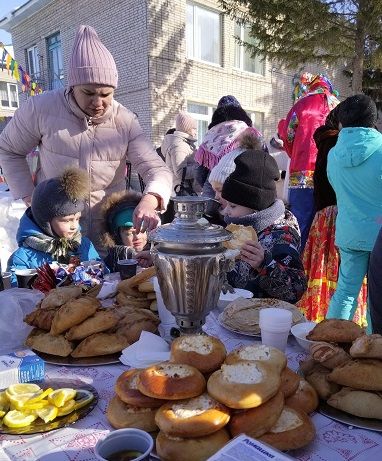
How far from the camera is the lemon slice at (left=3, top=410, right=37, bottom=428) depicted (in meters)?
1.03

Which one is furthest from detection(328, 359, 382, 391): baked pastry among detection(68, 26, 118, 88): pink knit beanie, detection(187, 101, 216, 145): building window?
detection(187, 101, 216, 145): building window

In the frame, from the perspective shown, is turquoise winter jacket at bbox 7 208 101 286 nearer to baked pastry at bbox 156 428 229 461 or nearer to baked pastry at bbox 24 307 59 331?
baked pastry at bbox 24 307 59 331

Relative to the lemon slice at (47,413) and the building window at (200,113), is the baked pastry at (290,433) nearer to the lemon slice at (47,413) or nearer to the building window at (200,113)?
the lemon slice at (47,413)

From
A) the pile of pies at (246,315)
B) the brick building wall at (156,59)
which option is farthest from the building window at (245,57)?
the pile of pies at (246,315)

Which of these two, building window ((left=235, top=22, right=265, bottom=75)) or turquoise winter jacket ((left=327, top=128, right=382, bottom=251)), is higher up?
building window ((left=235, top=22, right=265, bottom=75))

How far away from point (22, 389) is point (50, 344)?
0.91 ft

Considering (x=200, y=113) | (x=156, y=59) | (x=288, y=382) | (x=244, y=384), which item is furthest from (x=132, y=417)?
(x=200, y=113)

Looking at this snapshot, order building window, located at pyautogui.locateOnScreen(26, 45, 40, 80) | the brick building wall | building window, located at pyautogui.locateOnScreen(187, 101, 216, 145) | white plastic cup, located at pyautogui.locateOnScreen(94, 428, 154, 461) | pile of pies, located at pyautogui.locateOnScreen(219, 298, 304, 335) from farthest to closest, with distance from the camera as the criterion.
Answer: building window, located at pyautogui.locateOnScreen(26, 45, 40, 80), building window, located at pyautogui.locateOnScreen(187, 101, 216, 145), the brick building wall, pile of pies, located at pyautogui.locateOnScreen(219, 298, 304, 335), white plastic cup, located at pyautogui.locateOnScreen(94, 428, 154, 461)

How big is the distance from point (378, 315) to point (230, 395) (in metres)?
1.13

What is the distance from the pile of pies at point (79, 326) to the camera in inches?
56.1

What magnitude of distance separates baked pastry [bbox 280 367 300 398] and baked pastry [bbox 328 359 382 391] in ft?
0.43

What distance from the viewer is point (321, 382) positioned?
3.80ft

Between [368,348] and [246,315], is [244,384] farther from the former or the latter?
[246,315]

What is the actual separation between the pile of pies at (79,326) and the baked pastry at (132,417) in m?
0.40
